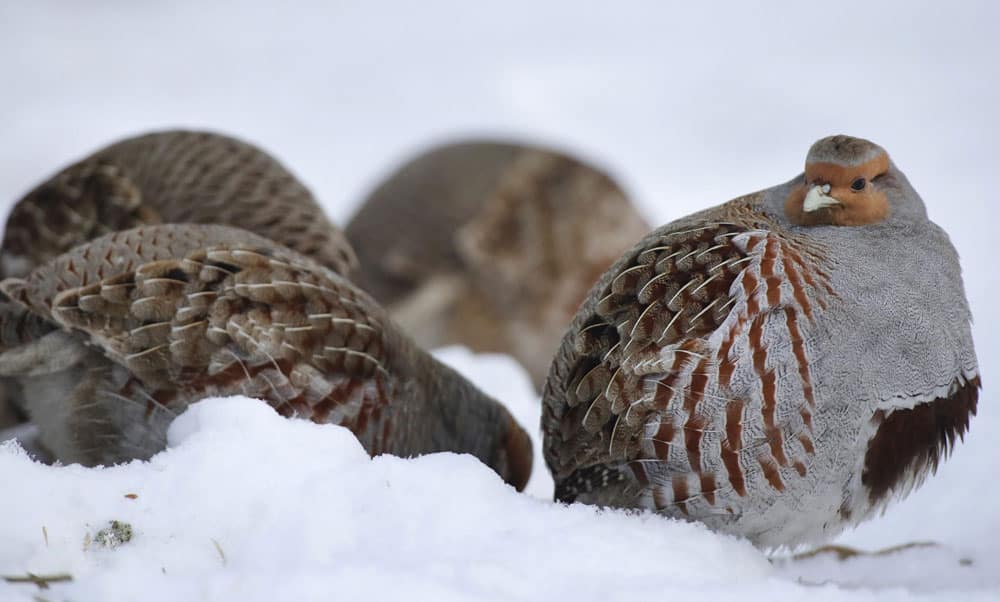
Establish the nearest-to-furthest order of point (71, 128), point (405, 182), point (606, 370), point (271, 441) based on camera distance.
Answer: point (271, 441)
point (606, 370)
point (405, 182)
point (71, 128)

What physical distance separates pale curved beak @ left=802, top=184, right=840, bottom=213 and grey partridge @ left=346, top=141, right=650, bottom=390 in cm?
314

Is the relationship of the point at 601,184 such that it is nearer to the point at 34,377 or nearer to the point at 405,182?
the point at 405,182

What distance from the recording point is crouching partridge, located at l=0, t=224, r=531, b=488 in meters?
2.33

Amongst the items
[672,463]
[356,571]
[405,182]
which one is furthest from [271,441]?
[405,182]

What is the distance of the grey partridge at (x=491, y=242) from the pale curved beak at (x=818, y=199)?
124 inches

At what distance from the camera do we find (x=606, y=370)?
2.13 m

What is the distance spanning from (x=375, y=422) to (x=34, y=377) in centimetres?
81

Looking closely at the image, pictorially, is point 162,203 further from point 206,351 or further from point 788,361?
point 788,361

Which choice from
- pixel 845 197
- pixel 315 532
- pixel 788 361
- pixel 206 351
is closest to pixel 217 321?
pixel 206 351

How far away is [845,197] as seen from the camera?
2094 mm

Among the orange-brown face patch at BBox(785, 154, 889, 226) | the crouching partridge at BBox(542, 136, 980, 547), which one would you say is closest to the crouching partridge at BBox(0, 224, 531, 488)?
the crouching partridge at BBox(542, 136, 980, 547)

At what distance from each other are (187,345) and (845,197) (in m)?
1.41

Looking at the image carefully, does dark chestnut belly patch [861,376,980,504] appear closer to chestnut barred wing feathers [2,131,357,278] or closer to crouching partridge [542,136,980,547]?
crouching partridge [542,136,980,547]

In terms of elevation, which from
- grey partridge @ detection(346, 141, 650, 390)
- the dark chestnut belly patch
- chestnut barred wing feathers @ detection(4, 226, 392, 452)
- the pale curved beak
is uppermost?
the pale curved beak
